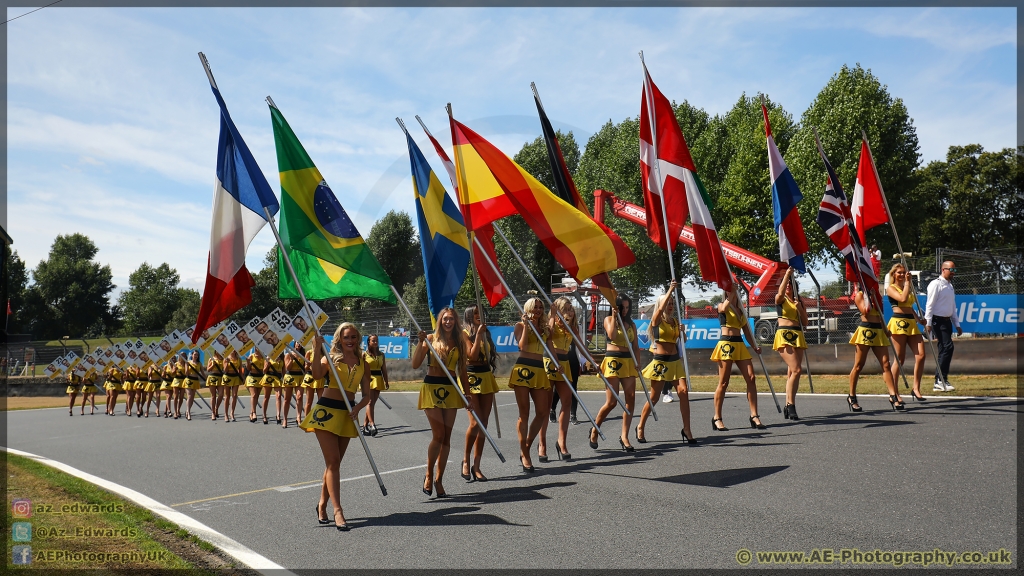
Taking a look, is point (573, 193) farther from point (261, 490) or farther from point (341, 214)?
point (261, 490)

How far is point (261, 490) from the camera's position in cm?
760

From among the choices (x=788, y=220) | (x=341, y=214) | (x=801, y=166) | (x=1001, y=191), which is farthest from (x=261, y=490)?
(x=1001, y=191)

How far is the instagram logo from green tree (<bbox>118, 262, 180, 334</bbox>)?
8166 centimetres

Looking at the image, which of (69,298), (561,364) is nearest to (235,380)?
(561,364)

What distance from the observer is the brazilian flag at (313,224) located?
700cm

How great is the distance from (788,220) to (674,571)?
283 inches

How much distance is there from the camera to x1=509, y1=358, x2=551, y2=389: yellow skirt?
7.71 m

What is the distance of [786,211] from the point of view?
10.3 meters

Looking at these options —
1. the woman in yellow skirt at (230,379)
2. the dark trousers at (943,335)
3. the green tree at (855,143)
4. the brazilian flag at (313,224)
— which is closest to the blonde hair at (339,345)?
the brazilian flag at (313,224)

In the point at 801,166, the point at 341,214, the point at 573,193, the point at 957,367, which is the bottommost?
the point at 957,367

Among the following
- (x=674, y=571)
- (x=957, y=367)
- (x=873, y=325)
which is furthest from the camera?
(x=957, y=367)

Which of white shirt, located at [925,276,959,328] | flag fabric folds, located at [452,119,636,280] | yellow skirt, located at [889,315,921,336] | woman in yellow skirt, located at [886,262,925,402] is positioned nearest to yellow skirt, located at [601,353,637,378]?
flag fabric folds, located at [452,119,636,280]

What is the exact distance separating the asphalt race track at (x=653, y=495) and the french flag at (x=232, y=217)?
6.45ft

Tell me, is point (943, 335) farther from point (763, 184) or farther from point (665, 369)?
point (763, 184)
